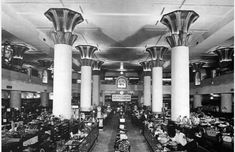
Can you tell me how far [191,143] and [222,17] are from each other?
615cm

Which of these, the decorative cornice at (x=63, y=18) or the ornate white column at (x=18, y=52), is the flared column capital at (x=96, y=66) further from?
the decorative cornice at (x=63, y=18)

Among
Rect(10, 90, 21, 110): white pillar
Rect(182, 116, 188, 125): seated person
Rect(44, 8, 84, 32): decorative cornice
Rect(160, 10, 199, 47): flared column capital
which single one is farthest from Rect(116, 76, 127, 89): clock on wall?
Rect(182, 116, 188, 125): seated person

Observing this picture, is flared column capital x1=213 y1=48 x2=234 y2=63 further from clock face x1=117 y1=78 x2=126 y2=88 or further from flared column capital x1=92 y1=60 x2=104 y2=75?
clock face x1=117 y1=78 x2=126 y2=88

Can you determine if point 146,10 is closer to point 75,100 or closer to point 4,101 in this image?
point 4,101

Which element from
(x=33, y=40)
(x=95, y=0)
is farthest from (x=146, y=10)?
(x=33, y=40)

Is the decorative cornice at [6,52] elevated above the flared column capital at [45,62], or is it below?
below

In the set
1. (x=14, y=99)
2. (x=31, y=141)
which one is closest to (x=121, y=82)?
(x=14, y=99)

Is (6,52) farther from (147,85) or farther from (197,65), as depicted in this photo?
(197,65)

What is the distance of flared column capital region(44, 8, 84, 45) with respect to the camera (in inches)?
372

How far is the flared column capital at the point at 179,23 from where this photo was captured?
966 centimetres

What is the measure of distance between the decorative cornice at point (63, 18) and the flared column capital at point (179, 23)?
375cm

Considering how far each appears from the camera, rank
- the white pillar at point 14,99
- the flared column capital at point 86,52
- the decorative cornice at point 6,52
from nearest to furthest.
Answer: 1. the decorative cornice at point 6,52
2. the flared column capital at point 86,52
3. the white pillar at point 14,99

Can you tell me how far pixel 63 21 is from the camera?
9680 mm

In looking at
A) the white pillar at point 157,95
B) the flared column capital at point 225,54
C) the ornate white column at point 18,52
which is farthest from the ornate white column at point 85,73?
the flared column capital at point 225,54
